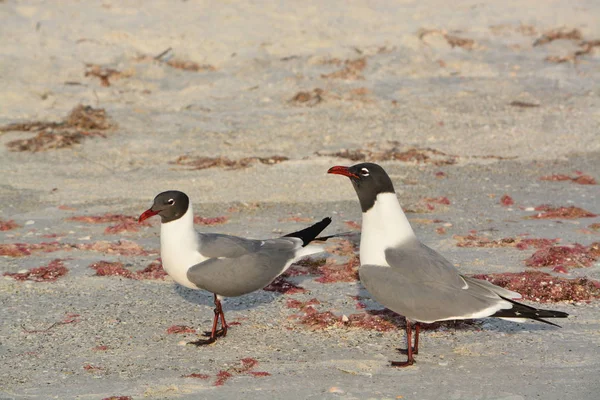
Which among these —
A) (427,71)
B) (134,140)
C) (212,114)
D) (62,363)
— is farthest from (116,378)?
(427,71)

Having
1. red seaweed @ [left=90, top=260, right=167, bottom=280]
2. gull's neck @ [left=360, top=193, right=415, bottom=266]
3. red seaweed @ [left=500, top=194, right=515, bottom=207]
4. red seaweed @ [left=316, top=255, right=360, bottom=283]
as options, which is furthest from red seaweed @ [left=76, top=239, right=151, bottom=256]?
red seaweed @ [left=500, top=194, right=515, bottom=207]

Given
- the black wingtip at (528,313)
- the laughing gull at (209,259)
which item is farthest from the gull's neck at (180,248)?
the black wingtip at (528,313)

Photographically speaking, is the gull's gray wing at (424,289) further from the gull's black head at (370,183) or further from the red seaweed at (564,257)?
the red seaweed at (564,257)

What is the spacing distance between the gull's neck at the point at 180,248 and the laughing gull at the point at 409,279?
4.02 feet

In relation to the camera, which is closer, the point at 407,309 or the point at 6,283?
the point at 407,309

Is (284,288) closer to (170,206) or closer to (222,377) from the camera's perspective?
(170,206)

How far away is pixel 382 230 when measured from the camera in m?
6.76

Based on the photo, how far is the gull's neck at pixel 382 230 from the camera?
265 inches

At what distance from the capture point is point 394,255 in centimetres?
665

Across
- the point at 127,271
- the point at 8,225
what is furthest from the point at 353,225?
the point at 8,225

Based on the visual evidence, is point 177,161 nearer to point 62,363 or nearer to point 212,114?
point 212,114

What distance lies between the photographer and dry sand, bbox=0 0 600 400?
21.0 feet

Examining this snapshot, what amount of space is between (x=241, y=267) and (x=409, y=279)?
136 cm

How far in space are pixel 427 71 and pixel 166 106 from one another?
4892 mm
